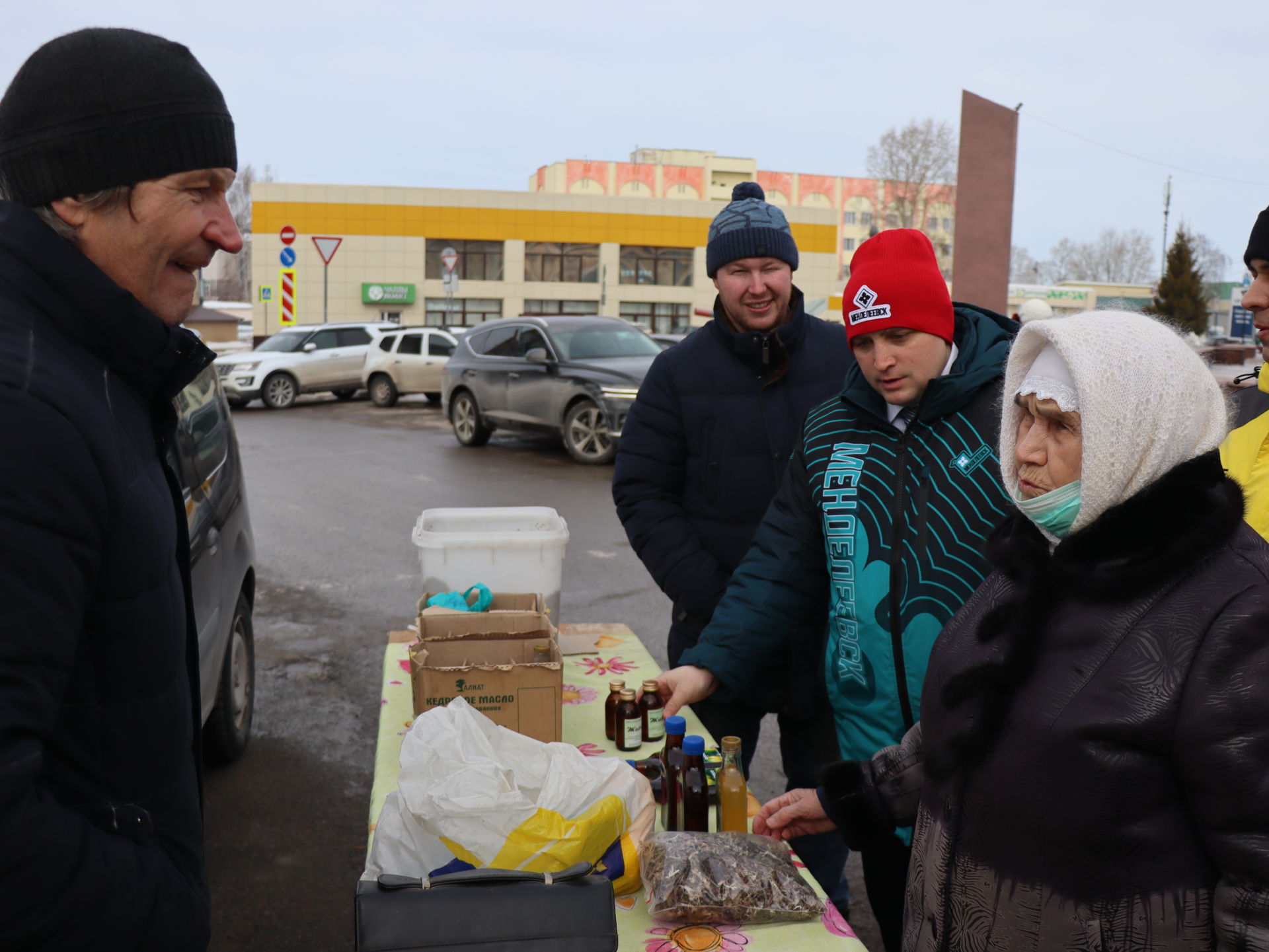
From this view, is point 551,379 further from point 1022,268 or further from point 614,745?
point 1022,268

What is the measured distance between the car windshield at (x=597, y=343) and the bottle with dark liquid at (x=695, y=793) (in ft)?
37.7

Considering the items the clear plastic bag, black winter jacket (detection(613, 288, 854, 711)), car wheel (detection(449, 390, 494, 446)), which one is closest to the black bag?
the clear plastic bag

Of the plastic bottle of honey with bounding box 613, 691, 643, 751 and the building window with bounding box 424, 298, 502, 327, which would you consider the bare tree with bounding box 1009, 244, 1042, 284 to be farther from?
the plastic bottle of honey with bounding box 613, 691, 643, 751

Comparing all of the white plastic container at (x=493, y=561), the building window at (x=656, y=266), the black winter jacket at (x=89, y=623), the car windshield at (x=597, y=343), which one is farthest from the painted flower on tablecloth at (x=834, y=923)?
the building window at (x=656, y=266)

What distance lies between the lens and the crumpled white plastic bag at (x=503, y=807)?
1979 mm

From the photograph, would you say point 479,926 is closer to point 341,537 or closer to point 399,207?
point 341,537

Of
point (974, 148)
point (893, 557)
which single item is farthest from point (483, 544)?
point (974, 148)

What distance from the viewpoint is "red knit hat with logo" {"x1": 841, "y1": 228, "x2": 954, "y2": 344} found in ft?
8.68

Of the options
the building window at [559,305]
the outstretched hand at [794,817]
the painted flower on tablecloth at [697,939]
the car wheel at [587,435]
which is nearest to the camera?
the painted flower on tablecloth at [697,939]

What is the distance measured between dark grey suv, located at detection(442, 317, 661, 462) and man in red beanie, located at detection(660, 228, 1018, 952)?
9790 millimetres

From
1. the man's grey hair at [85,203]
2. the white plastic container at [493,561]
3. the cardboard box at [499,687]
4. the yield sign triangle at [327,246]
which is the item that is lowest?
the cardboard box at [499,687]

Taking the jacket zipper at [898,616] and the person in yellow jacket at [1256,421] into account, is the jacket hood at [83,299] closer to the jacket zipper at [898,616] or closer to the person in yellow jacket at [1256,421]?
the jacket zipper at [898,616]

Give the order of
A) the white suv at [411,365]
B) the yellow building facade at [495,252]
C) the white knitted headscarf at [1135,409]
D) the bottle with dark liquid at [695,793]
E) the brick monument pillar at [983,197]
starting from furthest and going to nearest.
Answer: the yellow building facade at [495,252] → the brick monument pillar at [983,197] → the white suv at [411,365] → the bottle with dark liquid at [695,793] → the white knitted headscarf at [1135,409]

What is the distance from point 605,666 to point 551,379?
10355 millimetres
